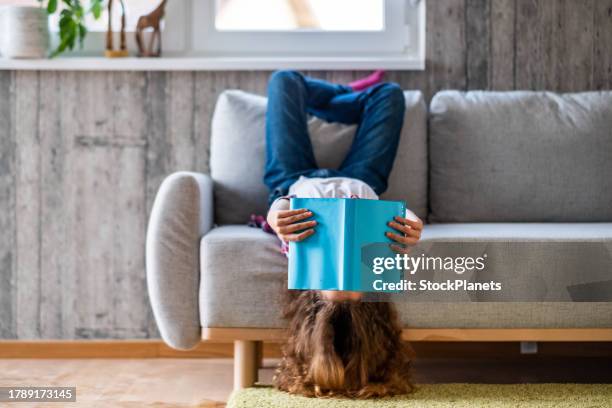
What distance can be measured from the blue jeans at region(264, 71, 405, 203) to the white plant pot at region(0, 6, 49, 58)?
835mm

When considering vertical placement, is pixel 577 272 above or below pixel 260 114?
below

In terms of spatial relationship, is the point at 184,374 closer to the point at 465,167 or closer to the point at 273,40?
the point at 465,167

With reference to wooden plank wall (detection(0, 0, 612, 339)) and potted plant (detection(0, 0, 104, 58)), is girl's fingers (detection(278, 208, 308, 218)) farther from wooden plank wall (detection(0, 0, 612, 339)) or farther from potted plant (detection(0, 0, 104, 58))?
potted plant (detection(0, 0, 104, 58))

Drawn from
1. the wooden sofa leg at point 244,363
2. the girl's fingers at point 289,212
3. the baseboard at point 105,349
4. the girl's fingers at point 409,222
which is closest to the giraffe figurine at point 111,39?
the baseboard at point 105,349

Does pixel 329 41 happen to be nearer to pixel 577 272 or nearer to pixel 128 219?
pixel 128 219

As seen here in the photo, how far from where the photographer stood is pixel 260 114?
2137 millimetres

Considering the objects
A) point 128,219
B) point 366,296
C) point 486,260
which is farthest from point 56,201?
point 486,260

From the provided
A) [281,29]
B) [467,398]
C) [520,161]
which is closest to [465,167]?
[520,161]

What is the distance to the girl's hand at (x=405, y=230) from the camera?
128cm

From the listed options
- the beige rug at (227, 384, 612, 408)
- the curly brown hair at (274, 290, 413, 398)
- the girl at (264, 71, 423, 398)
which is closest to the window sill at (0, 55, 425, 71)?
the girl at (264, 71, 423, 398)

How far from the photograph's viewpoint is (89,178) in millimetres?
2320

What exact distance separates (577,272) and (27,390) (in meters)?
1.40

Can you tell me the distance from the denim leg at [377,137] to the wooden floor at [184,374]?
0.60 m

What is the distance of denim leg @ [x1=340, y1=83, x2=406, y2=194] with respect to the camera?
6.36 feet
